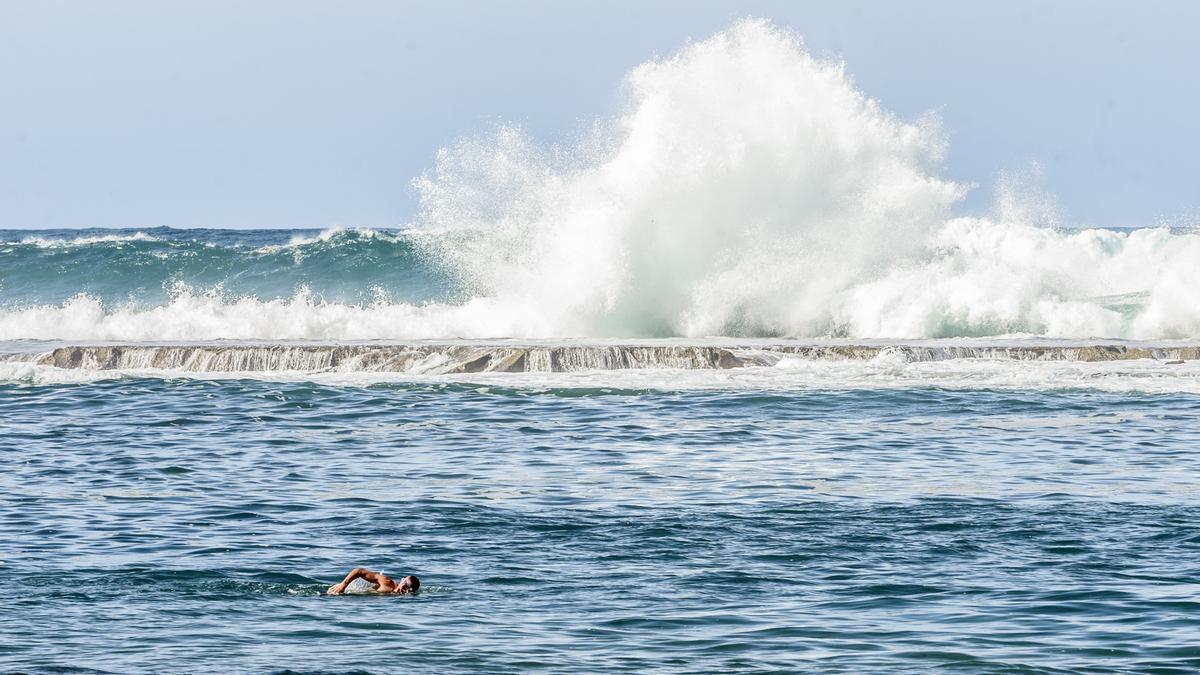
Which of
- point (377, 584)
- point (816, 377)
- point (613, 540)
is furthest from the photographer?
point (816, 377)

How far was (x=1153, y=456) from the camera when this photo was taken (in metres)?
16.8

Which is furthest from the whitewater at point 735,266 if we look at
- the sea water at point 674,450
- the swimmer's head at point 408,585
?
the swimmer's head at point 408,585

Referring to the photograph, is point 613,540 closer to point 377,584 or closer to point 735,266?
point 377,584

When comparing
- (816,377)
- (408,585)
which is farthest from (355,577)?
(816,377)

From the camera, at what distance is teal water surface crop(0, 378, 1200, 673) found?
934 centimetres

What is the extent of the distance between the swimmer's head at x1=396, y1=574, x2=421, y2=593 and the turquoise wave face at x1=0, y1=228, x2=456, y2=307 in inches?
1332

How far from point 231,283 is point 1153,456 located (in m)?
34.4

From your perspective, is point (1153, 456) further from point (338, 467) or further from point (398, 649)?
point (398, 649)

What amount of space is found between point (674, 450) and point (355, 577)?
24.3ft

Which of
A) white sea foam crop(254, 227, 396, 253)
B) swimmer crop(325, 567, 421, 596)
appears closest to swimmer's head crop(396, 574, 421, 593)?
swimmer crop(325, 567, 421, 596)

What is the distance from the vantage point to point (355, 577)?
424 inches

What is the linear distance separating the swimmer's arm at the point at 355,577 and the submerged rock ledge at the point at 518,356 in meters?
16.4

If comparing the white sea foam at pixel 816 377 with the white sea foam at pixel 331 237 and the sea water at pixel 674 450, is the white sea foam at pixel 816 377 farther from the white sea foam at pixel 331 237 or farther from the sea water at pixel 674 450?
the white sea foam at pixel 331 237

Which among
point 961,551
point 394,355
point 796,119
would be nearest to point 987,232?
point 796,119
